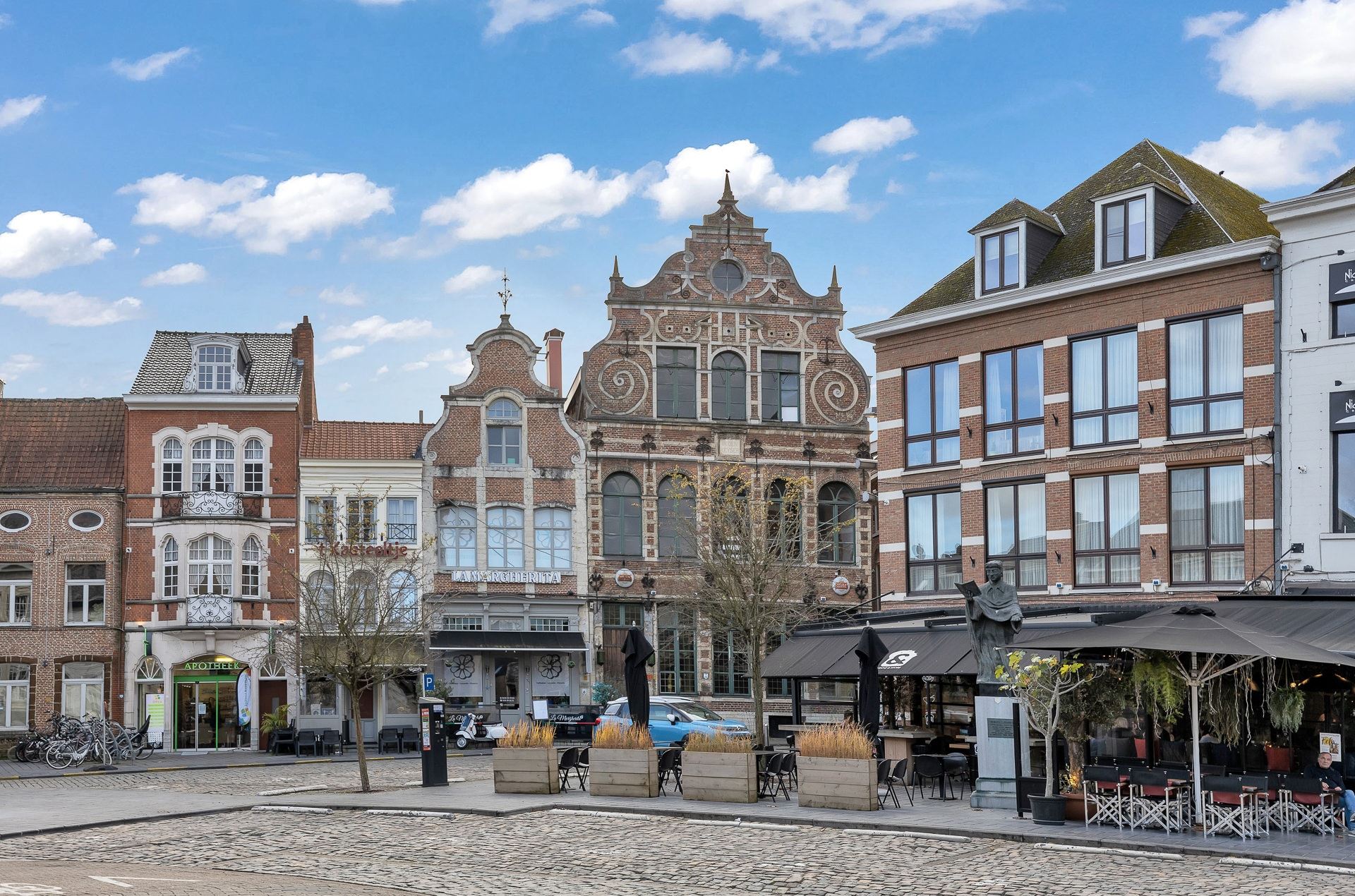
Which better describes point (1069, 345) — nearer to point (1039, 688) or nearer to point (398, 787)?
point (1039, 688)

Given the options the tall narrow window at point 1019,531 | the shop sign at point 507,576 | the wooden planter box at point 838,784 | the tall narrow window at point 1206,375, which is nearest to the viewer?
the wooden planter box at point 838,784

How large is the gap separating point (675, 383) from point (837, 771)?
2645 cm

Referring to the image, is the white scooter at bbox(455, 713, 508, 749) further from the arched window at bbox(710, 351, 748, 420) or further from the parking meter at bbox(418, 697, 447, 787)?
the parking meter at bbox(418, 697, 447, 787)

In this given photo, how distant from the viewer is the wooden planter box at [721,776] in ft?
67.9

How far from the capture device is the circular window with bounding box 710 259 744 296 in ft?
151

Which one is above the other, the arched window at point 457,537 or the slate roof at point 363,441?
the slate roof at point 363,441

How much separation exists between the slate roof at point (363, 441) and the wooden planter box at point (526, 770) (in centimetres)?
2184

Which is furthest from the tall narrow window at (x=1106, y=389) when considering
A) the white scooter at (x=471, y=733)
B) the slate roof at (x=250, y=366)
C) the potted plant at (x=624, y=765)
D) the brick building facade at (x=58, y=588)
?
the brick building facade at (x=58, y=588)

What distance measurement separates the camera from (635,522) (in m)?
45.2

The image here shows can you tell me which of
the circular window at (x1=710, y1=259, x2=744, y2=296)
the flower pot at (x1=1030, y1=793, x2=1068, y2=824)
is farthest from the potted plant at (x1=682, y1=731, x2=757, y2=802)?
the circular window at (x1=710, y1=259, x2=744, y2=296)

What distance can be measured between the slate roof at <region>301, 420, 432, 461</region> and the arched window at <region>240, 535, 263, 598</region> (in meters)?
2.75

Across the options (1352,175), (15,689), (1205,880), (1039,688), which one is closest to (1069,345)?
(1352,175)

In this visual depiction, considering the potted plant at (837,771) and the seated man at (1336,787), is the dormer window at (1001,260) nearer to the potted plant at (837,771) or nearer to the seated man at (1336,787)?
the potted plant at (837,771)

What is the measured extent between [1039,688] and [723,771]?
4.22m
